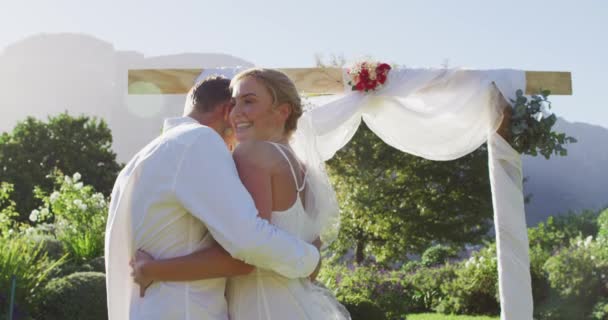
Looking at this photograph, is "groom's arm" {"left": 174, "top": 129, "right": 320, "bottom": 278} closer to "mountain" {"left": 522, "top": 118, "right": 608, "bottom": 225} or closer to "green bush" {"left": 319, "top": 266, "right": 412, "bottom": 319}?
"green bush" {"left": 319, "top": 266, "right": 412, "bottom": 319}

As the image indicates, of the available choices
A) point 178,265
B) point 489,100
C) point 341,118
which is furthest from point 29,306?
point 178,265

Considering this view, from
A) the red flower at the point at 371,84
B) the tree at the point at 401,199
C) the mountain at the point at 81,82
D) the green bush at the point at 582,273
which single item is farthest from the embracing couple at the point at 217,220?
the mountain at the point at 81,82

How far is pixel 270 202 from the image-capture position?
2320 mm

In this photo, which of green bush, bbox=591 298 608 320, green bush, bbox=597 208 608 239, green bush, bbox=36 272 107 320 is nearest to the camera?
green bush, bbox=36 272 107 320

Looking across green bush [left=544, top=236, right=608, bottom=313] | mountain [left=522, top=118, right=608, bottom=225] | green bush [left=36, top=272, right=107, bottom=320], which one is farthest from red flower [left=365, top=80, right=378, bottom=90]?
mountain [left=522, top=118, right=608, bottom=225]

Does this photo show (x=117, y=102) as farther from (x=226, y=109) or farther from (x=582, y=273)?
(x=226, y=109)

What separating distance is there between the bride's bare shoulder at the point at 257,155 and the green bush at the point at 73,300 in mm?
5445

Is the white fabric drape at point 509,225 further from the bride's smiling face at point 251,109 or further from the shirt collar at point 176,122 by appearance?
the shirt collar at point 176,122

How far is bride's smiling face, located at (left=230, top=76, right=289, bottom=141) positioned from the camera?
2.54 m

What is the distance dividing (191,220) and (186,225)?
0.02 meters

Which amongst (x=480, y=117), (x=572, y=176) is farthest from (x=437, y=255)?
(x=572, y=176)

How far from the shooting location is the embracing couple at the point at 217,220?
2.18 m

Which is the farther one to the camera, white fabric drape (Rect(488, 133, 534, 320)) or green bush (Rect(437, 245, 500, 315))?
green bush (Rect(437, 245, 500, 315))

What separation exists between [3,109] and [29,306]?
321 feet
